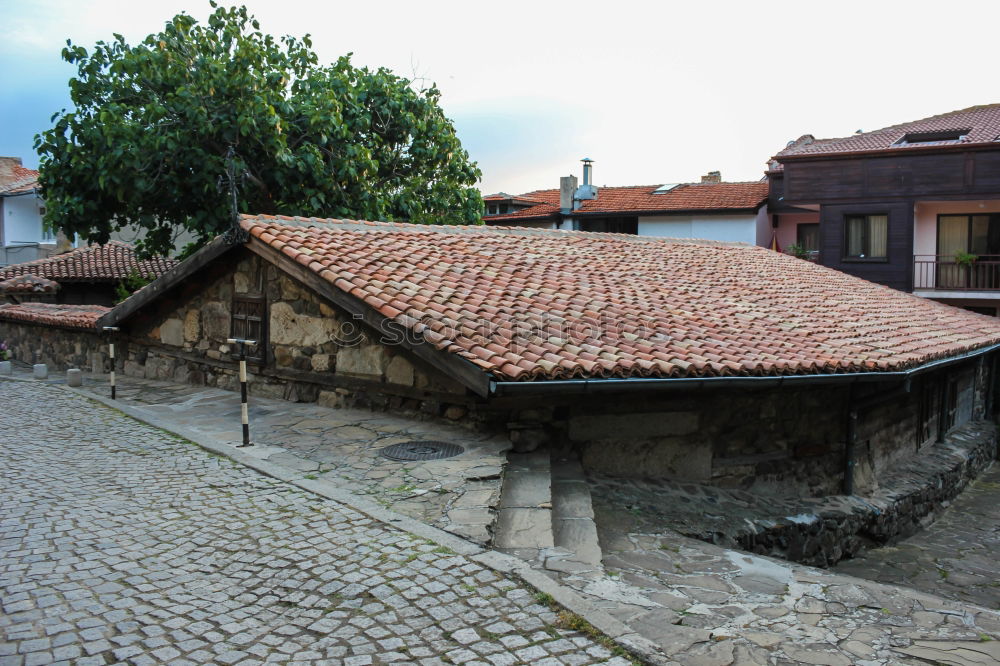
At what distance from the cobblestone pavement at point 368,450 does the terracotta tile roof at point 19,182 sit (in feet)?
77.0

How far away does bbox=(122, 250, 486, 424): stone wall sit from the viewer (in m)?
7.79

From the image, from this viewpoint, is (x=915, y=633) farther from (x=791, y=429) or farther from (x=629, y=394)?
(x=791, y=429)

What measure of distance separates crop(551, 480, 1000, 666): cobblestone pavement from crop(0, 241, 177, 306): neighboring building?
20.2 m

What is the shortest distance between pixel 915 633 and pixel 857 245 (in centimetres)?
2143

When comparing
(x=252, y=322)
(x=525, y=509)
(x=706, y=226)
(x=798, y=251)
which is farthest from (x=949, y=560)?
(x=706, y=226)

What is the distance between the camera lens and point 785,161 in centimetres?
2378

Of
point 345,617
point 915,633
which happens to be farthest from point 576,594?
point 915,633

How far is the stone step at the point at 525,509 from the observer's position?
16.0 ft

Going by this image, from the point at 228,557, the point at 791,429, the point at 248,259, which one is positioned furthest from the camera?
the point at 248,259

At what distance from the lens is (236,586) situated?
13.7 ft

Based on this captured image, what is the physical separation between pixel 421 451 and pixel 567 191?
24.4 metres

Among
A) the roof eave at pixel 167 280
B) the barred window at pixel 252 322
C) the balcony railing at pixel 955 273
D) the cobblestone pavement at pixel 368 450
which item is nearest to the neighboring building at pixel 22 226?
the roof eave at pixel 167 280

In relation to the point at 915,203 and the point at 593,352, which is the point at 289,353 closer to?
the point at 593,352

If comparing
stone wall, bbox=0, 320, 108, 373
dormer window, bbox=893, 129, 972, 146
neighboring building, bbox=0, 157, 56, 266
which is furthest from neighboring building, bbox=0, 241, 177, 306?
dormer window, bbox=893, 129, 972, 146
